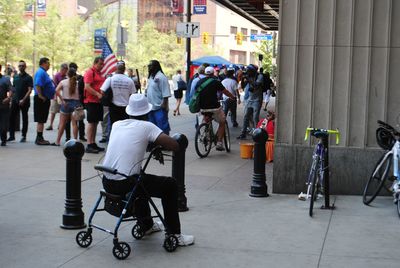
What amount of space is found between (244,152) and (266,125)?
0.70 metres

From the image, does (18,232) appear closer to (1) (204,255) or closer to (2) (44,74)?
(1) (204,255)

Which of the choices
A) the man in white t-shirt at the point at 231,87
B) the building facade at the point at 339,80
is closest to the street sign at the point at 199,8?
the man in white t-shirt at the point at 231,87

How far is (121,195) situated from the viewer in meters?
6.34

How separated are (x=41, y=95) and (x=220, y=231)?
27.3 ft

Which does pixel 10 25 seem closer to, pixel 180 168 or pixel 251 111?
pixel 251 111

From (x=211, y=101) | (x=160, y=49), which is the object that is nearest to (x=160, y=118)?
(x=211, y=101)

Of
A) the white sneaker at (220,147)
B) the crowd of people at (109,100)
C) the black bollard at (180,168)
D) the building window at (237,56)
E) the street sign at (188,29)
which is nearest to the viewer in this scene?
the black bollard at (180,168)

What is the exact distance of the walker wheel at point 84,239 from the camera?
254 inches

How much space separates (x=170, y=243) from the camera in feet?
20.9

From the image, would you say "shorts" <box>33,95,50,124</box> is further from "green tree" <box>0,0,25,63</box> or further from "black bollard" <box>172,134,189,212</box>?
"green tree" <box>0,0,25,63</box>

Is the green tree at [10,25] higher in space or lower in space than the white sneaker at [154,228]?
higher

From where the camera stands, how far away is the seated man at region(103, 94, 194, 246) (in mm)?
6355

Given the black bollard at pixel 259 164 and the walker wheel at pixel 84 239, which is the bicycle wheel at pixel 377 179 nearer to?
the black bollard at pixel 259 164

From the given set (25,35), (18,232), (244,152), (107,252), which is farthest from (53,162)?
(25,35)
